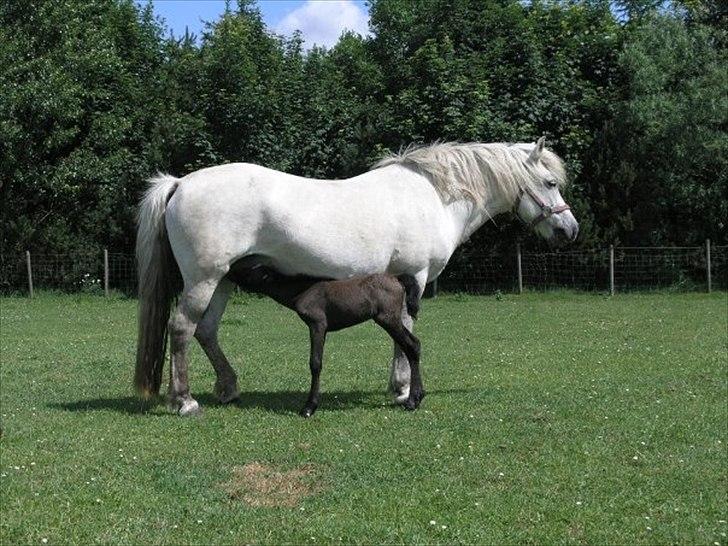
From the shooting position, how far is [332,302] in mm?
8625

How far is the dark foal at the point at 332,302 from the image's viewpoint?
8586mm

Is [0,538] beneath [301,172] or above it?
beneath

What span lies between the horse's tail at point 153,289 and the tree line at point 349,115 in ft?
60.6

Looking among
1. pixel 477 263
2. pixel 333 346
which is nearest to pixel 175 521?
pixel 333 346

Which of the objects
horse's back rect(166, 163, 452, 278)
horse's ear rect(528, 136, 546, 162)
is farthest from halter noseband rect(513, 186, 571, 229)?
horse's back rect(166, 163, 452, 278)

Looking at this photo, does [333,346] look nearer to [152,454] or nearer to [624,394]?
[624,394]

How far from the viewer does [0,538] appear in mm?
4988

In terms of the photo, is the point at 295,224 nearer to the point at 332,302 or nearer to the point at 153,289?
the point at 332,302

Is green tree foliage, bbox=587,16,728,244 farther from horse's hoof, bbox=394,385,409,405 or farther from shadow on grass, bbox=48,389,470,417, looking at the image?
horse's hoof, bbox=394,385,409,405

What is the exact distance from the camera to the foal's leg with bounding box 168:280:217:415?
855 cm

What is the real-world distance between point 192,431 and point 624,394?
4.52 metres

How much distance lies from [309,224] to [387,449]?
96.5 inches

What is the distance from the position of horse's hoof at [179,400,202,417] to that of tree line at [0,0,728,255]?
19.3m

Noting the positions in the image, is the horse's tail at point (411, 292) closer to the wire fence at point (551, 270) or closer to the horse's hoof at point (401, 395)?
the horse's hoof at point (401, 395)
